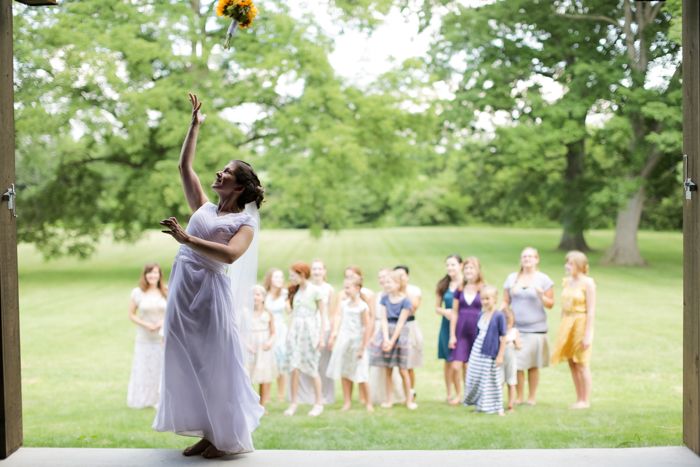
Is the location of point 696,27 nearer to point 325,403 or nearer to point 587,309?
point 587,309

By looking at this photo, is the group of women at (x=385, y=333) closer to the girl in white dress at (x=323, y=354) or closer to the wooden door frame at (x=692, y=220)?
the girl in white dress at (x=323, y=354)

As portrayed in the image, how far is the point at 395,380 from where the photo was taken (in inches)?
297

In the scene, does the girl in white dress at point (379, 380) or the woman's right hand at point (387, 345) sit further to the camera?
the girl in white dress at point (379, 380)

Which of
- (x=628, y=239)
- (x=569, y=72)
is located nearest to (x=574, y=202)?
(x=628, y=239)

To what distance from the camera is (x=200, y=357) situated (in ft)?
13.1

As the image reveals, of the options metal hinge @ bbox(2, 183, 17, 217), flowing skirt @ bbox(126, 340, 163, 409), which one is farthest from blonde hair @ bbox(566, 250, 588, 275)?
metal hinge @ bbox(2, 183, 17, 217)

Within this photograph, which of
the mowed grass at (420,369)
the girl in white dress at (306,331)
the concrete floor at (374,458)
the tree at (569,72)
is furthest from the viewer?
the tree at (569,72)

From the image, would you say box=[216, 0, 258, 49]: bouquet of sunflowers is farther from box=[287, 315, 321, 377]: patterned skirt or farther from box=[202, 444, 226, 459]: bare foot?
box=[287, 315, 321, 377]: patterned skirt

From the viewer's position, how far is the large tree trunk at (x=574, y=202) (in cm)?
2112

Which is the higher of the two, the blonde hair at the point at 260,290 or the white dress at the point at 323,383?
the blonde hair at the point at 260,290

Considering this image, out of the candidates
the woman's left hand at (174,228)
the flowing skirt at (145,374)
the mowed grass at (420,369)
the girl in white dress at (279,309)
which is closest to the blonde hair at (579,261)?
the mowed grass at (420,369)

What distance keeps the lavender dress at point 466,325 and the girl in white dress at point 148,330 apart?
232 centimetres

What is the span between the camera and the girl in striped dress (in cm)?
670

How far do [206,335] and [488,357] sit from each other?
3.25 m
